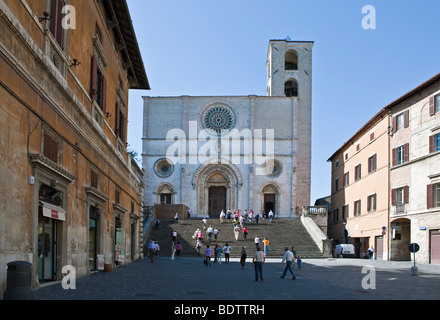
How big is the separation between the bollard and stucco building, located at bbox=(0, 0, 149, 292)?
1.75 feet

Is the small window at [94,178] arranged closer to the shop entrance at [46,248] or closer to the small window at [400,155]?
the shop entrance at [46,248]

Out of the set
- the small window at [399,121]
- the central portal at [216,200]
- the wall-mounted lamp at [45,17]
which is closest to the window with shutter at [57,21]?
the wall-mounted lamp at [45,17]

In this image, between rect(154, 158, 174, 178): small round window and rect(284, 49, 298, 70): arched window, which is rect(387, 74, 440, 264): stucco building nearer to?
rect(284, 49, 298, 70): arched window

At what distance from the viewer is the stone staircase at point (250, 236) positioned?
116 ft

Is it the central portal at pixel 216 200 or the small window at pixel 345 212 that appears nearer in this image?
the small window at pixel 345 212

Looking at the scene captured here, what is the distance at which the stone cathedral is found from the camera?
173 ft

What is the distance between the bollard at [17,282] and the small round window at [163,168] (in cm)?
4408

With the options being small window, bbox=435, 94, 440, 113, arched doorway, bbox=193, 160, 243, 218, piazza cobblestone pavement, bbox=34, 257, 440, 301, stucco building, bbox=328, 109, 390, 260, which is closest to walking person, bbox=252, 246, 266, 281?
piazza cobblestone pavement, bbox=34, 257, 440, 301

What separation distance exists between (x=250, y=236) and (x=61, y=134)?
27882 mm

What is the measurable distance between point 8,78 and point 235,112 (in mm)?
45308

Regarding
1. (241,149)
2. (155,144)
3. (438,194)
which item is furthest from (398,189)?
(155,144)

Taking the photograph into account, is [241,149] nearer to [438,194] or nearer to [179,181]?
[179,181]

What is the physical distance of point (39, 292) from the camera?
10.9 metres

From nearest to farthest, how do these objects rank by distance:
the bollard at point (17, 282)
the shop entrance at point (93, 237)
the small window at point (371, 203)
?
1. the bollard at point (17, 282)
2. the shop entrance at point (93, 237)
3. the small window at point (371, 203)
